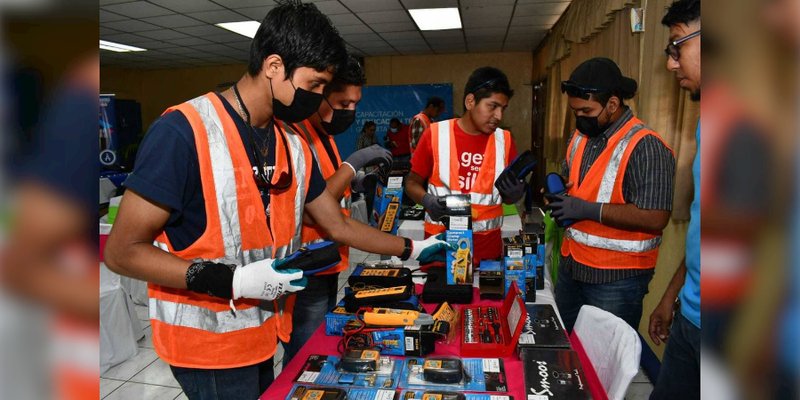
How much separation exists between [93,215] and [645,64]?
3808mm

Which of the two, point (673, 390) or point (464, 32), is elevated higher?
point (464, 32)

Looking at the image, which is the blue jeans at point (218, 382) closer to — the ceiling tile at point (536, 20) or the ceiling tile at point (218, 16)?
the ceiling tile at point (218, 16)

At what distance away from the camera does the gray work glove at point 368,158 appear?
2.60m

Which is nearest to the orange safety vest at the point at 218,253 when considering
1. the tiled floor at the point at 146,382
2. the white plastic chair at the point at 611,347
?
the white plastic chair at the point at 611,347

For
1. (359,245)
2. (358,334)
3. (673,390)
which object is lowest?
(673,390)

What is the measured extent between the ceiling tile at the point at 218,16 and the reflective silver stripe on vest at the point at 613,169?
17.2ft

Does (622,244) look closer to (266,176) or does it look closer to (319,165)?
(319,165)

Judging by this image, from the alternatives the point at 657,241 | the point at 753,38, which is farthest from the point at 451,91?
the point at 753,38

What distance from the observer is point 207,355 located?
1322mm

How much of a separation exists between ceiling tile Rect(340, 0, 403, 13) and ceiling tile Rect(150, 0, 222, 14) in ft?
4.84

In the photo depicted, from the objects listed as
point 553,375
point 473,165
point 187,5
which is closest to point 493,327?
point 553,375

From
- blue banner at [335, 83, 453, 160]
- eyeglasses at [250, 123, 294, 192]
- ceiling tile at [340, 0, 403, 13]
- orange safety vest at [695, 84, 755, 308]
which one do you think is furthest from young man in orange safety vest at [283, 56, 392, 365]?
blue banner at [335, 83, 453, 160]

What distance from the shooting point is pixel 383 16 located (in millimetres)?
6617

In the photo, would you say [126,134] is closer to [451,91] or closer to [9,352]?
[451,91]
